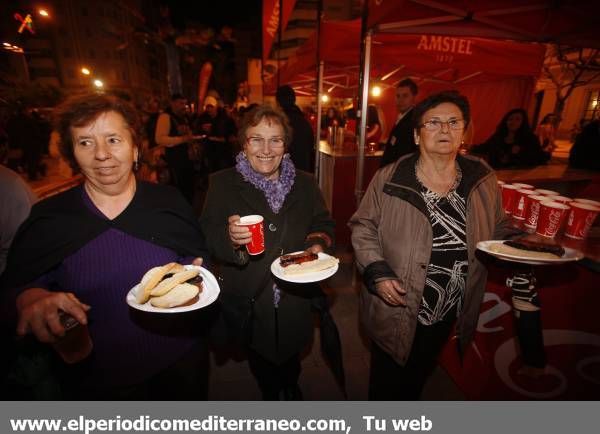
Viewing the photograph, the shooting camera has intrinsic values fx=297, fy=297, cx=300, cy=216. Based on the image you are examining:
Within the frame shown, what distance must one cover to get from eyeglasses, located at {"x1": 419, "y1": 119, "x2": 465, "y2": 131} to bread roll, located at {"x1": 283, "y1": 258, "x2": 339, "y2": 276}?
43.8 inches

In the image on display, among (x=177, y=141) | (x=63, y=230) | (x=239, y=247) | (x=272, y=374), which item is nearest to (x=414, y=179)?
(x=239, y=247)

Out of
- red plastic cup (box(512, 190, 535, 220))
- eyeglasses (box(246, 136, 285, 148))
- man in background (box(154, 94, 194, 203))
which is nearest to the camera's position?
eyeglasses (box(246, 136, 285, 148))

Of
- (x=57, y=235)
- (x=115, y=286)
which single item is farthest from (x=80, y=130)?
(x=115, y=286)

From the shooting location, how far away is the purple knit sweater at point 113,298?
5.24ft

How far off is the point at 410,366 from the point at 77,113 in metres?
2.71

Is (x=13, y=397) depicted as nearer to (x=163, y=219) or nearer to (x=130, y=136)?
(x=163, y=219)

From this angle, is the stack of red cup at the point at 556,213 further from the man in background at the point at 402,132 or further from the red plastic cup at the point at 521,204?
the man in background at the point at 402,132

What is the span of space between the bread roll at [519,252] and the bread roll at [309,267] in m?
0.99

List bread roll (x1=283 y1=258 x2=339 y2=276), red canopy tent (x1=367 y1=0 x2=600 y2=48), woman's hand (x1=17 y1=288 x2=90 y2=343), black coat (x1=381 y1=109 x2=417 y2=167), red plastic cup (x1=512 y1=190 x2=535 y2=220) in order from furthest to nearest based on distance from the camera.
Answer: black coat (x1=381 y1=109 x2=417 y2=167) → red canopy tent (x1=367 y1=0 x2=600 y2=48) → red plastic cup (x1=512 y1=190 x2=535 y2=220) → bread roll (x1=283 y1=258 x2=339 y2=276) → woman's hand (x1=17 y1=288 x2=90 y2=343)

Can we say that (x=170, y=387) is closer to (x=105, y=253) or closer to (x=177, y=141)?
(x=105, y=253)

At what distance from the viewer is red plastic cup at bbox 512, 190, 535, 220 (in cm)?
232

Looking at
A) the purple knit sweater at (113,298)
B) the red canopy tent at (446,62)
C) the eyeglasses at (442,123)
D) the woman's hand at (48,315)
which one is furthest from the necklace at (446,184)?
the red canopy tent at (446,62)

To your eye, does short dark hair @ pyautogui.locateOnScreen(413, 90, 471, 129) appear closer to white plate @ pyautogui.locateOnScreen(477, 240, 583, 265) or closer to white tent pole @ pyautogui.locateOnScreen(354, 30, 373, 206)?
white plate @ pyautogui.locateOnScreen(477, 240, 583, 265)

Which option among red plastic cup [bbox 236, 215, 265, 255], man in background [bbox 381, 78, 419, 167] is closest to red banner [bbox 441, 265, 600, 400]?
red plastic cup [bbox 236, 215, 265, 255]
